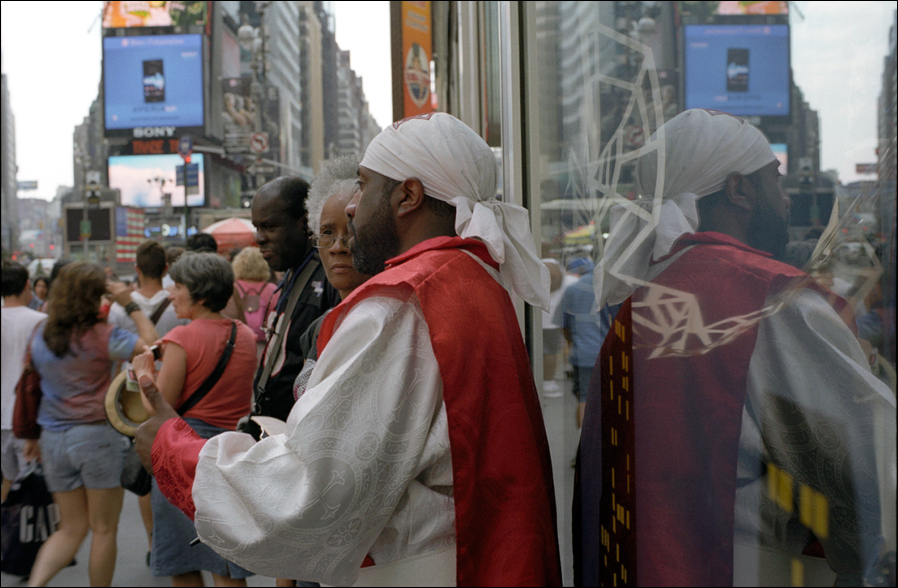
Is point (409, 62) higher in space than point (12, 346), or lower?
higher

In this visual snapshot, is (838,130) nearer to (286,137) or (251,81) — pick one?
(251,81)

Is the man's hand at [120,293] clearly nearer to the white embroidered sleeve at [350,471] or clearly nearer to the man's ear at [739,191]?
the white embroidered sleeve at [350,471]

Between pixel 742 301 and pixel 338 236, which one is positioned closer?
pixel 742 301

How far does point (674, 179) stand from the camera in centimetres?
81

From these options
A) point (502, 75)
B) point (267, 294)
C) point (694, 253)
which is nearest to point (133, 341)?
point (267, 294)

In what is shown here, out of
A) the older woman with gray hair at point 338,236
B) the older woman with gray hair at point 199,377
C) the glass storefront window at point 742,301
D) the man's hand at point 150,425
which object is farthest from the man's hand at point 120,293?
the glass storefront window at point 742,301

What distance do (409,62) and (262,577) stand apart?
6.54m

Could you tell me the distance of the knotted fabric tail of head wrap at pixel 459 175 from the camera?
1.40 m

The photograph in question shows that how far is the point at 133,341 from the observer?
3588 mm

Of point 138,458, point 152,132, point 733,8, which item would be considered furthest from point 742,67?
point 152,132

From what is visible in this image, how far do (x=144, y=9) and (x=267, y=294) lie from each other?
93.7 feet

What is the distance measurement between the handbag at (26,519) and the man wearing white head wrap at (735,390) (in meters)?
3.40

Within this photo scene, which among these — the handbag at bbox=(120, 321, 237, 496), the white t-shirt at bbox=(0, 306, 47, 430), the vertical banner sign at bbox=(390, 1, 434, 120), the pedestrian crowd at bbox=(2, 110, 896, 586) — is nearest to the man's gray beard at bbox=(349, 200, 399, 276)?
the pedestrian crowd at bbox=(2, 110, 896, 586)

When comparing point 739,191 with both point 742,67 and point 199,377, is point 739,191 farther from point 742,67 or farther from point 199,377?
point 199,377
